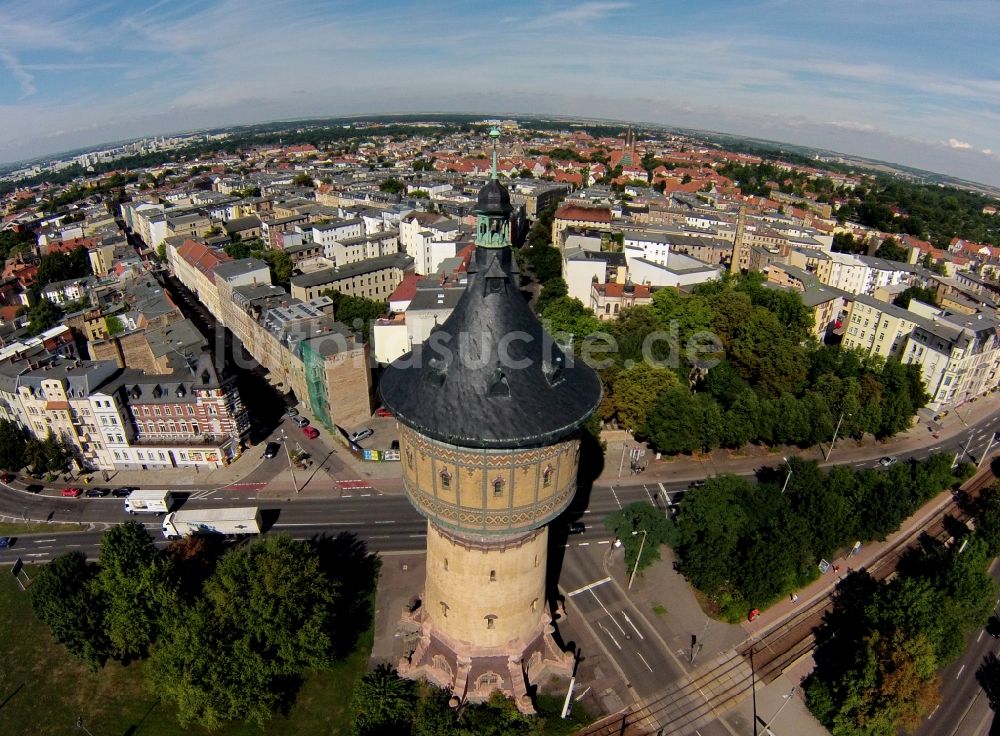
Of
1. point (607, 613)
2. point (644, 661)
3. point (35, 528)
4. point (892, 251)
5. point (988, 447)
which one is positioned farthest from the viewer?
point (892, 251)

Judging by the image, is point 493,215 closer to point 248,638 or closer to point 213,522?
point 248,638

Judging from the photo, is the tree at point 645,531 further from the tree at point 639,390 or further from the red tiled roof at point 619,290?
the red tiled roof at point 619,290

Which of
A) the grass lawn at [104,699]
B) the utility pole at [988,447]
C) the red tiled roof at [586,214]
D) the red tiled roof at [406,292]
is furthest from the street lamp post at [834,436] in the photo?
the red tiled roof at [586,214]

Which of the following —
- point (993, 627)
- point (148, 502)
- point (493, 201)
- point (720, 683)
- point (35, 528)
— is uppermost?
point (493, 201)

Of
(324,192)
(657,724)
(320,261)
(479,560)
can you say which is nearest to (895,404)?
(657,724)

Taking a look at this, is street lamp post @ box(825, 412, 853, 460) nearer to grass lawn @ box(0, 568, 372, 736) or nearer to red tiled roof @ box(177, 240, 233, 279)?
grass lawn @ box(0, 568, 372, 736)

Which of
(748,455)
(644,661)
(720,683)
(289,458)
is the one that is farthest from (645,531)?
(289,458)
